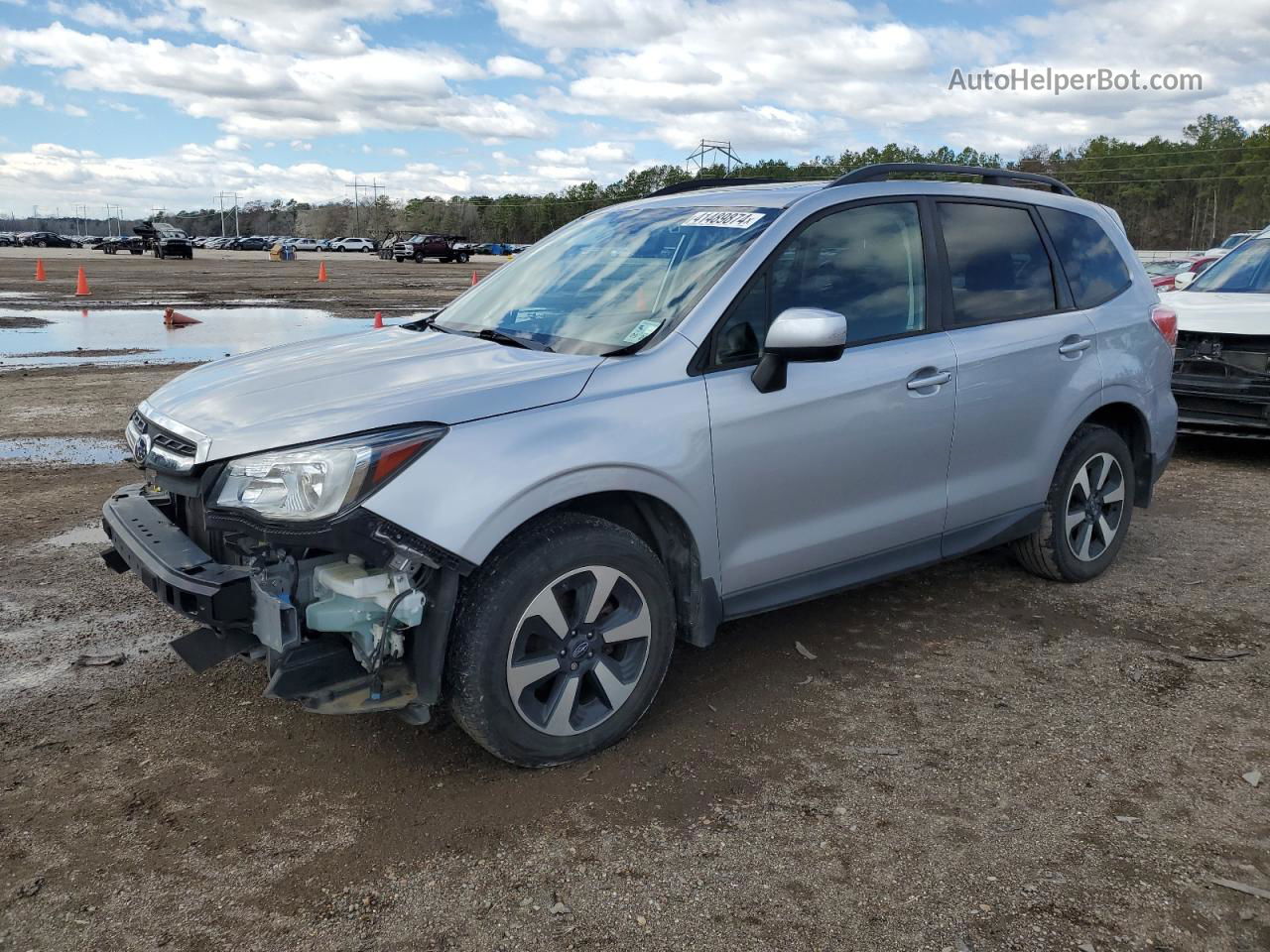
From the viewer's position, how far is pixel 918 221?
4469mm

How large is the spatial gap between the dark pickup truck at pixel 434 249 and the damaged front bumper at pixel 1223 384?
180 ft

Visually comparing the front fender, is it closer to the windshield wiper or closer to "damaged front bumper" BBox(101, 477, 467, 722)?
"damaged front bumper" BBox(101, 477, 467, 722)

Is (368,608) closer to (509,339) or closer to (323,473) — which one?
(323,473)

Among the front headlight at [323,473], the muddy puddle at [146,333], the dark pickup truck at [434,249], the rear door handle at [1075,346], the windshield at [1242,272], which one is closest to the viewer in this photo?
the front headlight at [323,473]

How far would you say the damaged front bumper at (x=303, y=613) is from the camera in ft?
9.88

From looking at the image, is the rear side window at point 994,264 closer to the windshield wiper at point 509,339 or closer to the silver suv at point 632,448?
the silver suv at point 632,448

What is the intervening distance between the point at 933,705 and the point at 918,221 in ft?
6.53

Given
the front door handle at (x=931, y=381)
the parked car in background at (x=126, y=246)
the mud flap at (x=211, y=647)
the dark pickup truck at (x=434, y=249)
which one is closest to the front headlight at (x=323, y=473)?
the mud flap at (x=211, y=647)

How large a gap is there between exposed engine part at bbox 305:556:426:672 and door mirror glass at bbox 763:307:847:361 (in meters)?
1.46

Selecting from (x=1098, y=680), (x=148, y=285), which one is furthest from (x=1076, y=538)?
(x=148, y=285)

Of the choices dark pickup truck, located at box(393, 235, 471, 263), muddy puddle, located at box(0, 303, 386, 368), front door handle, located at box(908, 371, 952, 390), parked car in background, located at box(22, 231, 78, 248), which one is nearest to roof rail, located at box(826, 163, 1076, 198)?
front door handle, located at box(908, 371, 952, 390)

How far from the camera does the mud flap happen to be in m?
3.16

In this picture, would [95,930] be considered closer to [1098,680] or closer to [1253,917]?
[1253,917]

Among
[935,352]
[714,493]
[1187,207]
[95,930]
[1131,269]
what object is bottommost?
[95,930]
